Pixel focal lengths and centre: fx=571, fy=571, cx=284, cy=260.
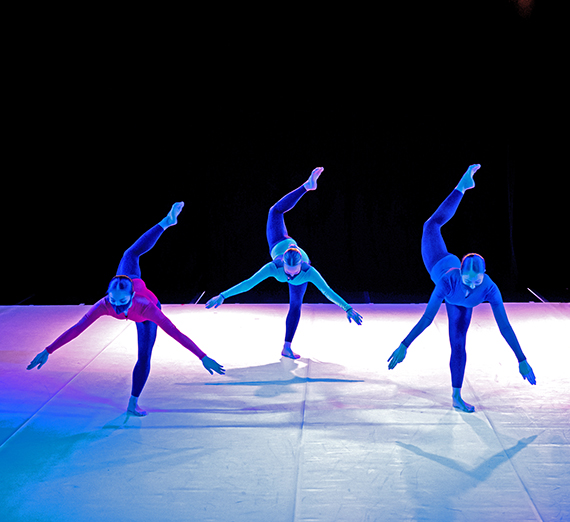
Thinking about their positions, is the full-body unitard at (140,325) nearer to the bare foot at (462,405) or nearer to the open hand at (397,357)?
the open hand at (397,357)

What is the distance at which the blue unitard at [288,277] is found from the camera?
422 centimetres

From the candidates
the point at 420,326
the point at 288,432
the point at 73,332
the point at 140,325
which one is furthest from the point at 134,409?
the point at 420,326

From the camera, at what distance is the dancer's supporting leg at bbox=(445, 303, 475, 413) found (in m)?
3.52

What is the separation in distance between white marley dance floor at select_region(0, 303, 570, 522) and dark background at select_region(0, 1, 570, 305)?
1.69m

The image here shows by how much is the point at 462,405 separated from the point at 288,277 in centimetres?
155

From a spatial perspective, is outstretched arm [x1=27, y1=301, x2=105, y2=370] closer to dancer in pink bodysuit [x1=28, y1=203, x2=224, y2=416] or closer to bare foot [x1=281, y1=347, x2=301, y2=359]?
dancer in pink bodysuit [x1=28, y1=203, x2=224, y2=416]

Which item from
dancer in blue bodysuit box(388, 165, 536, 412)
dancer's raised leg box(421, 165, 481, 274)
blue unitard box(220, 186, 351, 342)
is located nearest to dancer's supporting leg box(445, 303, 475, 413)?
dancer in blue bodysuit box(388, 165, 536, 412)

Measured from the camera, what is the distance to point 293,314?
4.61 metres

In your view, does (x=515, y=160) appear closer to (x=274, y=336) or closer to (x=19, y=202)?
(x=274, y=336)

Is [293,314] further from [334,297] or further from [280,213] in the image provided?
[280,213]

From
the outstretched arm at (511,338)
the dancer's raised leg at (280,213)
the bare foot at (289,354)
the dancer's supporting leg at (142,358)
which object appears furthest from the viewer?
the dancer's raised leg at (280,213)

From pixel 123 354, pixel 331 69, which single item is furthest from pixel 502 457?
pixel 331 69

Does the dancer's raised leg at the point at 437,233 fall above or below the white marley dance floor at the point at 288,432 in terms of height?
above

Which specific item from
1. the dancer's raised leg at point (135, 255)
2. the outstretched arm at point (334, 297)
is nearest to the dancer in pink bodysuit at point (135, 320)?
the dancer's raised leg at point (135, 255)
